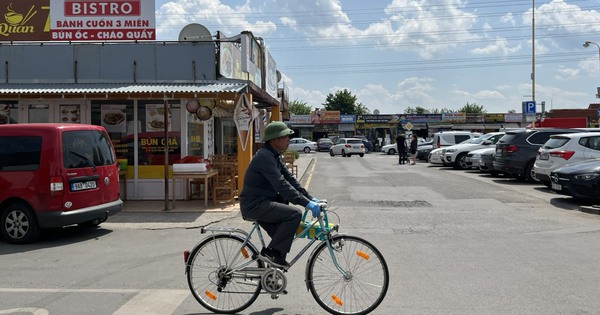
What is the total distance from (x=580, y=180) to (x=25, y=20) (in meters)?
14.5

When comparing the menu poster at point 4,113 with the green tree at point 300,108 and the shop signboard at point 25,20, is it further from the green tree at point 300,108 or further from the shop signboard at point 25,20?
the green tree at point 300,108

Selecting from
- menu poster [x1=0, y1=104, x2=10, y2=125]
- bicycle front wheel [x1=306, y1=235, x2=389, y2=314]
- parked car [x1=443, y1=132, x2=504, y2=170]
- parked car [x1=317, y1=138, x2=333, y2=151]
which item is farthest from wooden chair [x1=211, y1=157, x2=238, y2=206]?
parked car [x1=317, y1=138, x2=333, y2=151]

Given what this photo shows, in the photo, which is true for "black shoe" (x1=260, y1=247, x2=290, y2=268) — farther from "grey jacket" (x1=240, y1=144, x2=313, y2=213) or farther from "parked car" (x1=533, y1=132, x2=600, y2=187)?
"parked car" (x1=533, y1=132, x2=600, y2=187)

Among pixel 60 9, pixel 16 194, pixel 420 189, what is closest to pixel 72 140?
pixel 16 194

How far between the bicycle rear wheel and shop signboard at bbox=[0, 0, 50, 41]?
37.0 ft

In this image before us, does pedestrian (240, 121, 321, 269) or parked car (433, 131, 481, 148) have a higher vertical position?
parked car (433, 131, 481, 148)

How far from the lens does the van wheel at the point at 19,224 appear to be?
7996mm

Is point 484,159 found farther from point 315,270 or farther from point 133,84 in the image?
point 315,270

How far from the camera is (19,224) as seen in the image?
26.3 ft

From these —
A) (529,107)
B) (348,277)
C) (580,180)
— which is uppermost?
(529,107)

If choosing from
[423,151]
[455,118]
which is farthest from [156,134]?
[455,118]

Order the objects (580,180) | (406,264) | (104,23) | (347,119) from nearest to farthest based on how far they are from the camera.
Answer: (406,264) → (580,180) → (104,23) → (347,119)

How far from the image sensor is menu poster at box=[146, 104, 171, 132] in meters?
12.6

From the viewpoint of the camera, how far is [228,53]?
44.4ft
